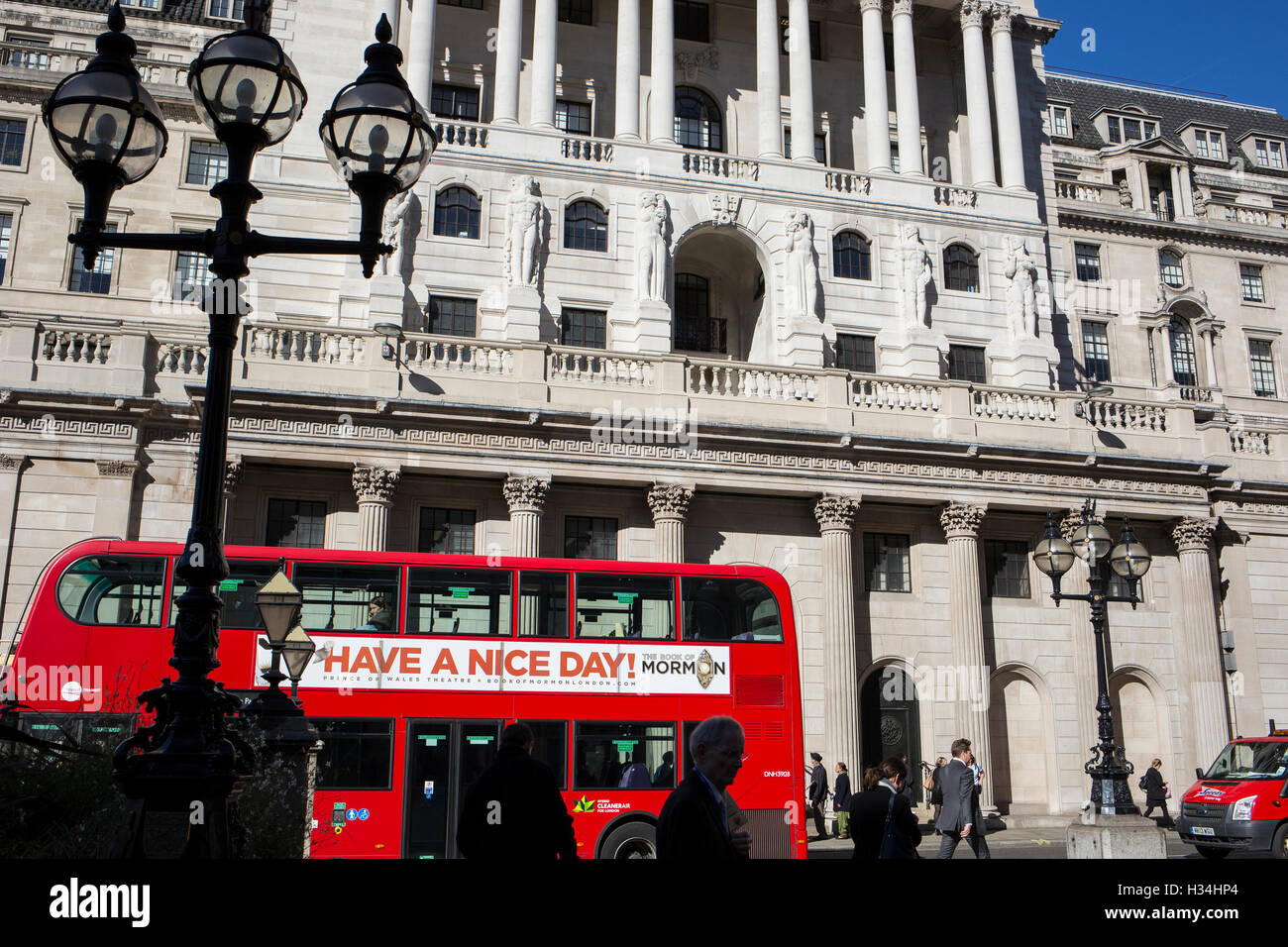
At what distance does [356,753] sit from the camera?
1579 centimetres

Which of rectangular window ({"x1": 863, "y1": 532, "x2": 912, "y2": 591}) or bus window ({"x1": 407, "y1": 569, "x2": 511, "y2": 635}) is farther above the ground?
rectangular window ({"x1": 863, "y1": 532, "x2": 912, "y2": 591})

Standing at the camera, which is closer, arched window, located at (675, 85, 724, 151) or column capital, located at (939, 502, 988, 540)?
column capital, located at (939, 502, 988, 540)

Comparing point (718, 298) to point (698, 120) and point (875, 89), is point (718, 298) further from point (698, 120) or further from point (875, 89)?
point (875, 89)

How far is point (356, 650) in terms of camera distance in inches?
637

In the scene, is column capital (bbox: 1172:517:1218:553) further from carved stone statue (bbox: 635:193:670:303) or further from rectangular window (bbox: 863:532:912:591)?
carved stone statue (bbox: 635:193:670:303)

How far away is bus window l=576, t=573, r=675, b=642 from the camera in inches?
668

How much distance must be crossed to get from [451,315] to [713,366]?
26.2 feet

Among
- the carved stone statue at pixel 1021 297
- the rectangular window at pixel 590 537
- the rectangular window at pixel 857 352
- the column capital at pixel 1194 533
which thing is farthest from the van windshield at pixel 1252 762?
the carved stone statue at pixel 1021 297

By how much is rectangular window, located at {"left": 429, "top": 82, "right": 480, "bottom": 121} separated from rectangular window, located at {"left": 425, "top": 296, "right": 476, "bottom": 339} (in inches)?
279

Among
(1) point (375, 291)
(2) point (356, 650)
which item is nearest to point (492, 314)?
(1) point (375, 291)

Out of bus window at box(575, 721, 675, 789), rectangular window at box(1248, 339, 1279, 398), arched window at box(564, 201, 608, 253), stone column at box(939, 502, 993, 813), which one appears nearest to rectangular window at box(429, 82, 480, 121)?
arched window at box(564, 201, 608, 253)

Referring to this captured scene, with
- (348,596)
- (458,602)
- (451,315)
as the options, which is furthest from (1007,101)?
(348,596)

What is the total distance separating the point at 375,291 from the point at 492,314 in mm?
3336
